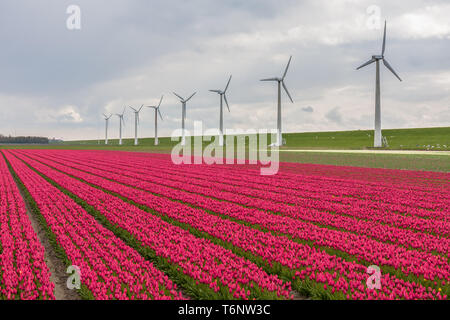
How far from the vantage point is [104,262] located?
9.12 meters

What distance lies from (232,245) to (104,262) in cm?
364

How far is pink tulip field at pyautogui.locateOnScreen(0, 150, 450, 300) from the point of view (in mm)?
7551

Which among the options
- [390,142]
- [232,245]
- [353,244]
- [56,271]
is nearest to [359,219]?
[353,244]

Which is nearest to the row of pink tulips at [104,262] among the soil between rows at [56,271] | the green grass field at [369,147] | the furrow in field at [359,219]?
the soil between rows at [56,271]

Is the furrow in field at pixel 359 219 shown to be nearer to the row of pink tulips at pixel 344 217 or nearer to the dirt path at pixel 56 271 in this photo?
the row of pink tulips at pixel 344 217

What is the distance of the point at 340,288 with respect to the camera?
294 inches

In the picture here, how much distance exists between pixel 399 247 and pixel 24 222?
43.0 feet

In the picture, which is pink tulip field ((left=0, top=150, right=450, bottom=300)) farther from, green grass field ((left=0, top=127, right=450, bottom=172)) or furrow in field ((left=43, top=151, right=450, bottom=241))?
green grass field ((left=0, top=127, right=450, bottom=172))

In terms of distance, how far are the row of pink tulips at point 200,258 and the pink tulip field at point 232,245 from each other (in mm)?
35

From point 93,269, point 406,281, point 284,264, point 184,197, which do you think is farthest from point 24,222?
point 406,281

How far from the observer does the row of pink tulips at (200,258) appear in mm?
7539

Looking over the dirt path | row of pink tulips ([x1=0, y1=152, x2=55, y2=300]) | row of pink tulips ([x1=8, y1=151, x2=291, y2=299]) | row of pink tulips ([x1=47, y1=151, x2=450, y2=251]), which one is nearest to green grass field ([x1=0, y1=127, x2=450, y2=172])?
row of pink tulips ([x1=47, y1=151, x2=450, y2=251])

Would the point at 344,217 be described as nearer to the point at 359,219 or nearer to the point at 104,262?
the point at 359,219
